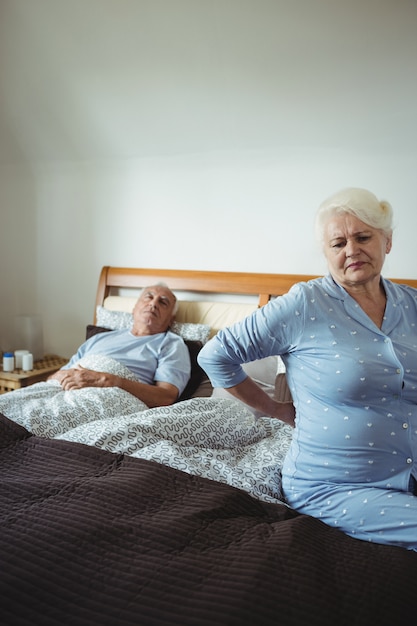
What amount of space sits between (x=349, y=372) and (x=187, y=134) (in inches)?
84.1

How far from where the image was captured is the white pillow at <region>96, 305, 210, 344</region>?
108 inches

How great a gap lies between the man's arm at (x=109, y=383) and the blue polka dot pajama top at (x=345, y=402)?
0.92m

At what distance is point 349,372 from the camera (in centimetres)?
125

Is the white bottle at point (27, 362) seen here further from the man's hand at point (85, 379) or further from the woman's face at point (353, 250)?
the woman's face at point (353, 250)

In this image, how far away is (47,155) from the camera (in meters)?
3.48

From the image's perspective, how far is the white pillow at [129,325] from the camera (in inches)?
108

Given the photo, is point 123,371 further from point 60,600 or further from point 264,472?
point 60,600

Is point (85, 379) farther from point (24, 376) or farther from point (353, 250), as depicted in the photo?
point (353, 250)

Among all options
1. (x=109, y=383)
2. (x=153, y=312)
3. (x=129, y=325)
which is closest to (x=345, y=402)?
(x=109, y=383)

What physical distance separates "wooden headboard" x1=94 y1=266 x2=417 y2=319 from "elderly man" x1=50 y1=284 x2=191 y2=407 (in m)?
0.24

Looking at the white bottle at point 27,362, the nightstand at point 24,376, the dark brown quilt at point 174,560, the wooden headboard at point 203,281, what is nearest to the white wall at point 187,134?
the wooden headboard at point 203,281

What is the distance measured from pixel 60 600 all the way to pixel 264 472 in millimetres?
704

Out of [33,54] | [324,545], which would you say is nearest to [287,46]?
[33,54]

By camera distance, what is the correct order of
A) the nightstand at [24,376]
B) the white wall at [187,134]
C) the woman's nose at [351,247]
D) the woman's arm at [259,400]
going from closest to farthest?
the woman's nose at [351,247], the woman's arm at [259,400], the white wall at [187,134], the nightstand at [24,376]
